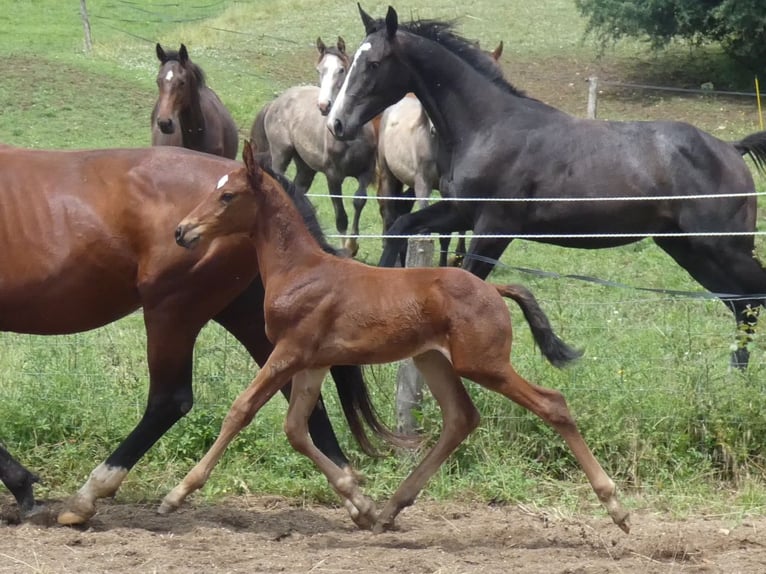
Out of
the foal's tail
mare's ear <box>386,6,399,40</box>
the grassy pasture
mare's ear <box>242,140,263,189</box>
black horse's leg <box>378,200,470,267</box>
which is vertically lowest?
the grassy pasture

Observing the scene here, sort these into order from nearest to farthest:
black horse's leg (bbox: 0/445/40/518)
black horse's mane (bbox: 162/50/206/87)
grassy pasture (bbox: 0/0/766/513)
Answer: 1. black horse's leg (bbox: 0/445/40/518)
2. grassy pasture (bbox: 0/0/766/513)
3. black horse's mane (bbox: 162/50/206/87)

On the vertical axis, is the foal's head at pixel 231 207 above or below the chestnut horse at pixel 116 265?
above

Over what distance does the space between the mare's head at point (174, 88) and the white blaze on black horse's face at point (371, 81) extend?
12.0 feet

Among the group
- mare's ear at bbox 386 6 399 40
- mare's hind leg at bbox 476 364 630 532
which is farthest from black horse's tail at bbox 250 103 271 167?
mare's hind leg at bbox 476 364 630 532

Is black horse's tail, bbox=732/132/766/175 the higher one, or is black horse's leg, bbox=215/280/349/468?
black horse's tail, bbox=732/132/766/175

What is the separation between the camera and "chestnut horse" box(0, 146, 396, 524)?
17.4 feet

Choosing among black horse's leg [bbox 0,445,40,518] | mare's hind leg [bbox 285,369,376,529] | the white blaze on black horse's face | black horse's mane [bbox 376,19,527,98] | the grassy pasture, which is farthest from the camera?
black horse's mane [bbox 376,19,527,98]

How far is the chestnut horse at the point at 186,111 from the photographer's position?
1145cm

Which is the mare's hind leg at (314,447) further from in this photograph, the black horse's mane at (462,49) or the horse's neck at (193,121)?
the horse's neck at (193,121)

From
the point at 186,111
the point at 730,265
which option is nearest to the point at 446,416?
the point at 730,265

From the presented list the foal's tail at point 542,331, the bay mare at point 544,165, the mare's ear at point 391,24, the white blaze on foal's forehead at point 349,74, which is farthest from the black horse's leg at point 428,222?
the foal's tail at point 542,331

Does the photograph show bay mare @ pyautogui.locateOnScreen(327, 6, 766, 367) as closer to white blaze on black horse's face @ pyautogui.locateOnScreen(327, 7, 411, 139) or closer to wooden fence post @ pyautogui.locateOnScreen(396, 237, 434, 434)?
white blaze on black horse's face @ pyautogui.locateOnScreen(327, 7, 411, 139)

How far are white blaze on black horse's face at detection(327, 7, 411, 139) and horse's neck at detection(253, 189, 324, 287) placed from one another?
302 cm

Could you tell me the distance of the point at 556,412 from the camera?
4.91 metres
